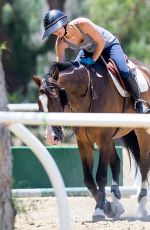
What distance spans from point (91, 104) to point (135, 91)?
0.57 metres

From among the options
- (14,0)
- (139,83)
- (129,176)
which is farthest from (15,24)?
(139,83)

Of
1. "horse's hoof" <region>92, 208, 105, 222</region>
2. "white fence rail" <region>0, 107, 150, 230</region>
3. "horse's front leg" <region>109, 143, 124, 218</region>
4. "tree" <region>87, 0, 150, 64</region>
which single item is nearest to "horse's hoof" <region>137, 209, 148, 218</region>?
"horse's front leg" <region>109, 143, 124, 218</region>

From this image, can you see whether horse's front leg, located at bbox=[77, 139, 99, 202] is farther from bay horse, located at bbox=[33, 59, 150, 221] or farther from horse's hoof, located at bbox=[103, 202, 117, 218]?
horse's hoof, located at bbox=[103, 202, 117, 218]

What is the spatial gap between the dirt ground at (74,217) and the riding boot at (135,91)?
98cm

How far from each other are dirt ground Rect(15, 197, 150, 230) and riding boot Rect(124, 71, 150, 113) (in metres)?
0.98

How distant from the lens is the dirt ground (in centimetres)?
794

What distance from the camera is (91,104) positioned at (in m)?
8.78

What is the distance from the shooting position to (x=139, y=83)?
9492mm

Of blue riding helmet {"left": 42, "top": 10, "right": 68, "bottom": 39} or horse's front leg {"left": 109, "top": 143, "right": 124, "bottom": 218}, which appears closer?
blue riding helmet {"left": 42, "top": 10, "right": 68, "bottom": 39}

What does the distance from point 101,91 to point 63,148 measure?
7.00 ft

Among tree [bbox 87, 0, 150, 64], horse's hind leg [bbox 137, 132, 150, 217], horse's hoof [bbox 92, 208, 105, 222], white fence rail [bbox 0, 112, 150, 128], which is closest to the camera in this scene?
white fence rail [bbox 0, 112, 150, 128]

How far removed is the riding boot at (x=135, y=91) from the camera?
29.8ft

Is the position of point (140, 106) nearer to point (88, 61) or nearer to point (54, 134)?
point (88, 61)

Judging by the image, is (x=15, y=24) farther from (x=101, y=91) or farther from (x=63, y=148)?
(x=101, y=91)
